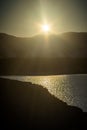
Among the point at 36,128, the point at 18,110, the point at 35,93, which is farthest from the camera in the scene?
the point at 35,93

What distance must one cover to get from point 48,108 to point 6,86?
205 inches

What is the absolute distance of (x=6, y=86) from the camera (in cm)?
3666

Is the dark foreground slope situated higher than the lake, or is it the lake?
the lake

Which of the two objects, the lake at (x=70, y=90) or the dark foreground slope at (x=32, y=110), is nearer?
the dark foreground slope at (x=32, y=110)

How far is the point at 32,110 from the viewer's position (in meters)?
32.1

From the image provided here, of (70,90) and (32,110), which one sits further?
(70,90)

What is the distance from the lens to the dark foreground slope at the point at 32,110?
97.8 ft

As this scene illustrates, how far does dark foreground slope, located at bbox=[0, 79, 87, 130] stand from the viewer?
1173 inches

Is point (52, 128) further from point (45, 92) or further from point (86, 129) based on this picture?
point (45, 92)

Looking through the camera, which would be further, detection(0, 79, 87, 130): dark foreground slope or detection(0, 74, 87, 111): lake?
detection(0, 74, 87, 111): lake

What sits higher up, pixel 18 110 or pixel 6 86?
pixel 6 86

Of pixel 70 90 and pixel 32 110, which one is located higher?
pixel 70 90

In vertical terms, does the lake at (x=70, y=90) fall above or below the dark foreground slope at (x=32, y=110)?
above

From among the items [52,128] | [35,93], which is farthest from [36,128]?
[35,93]
